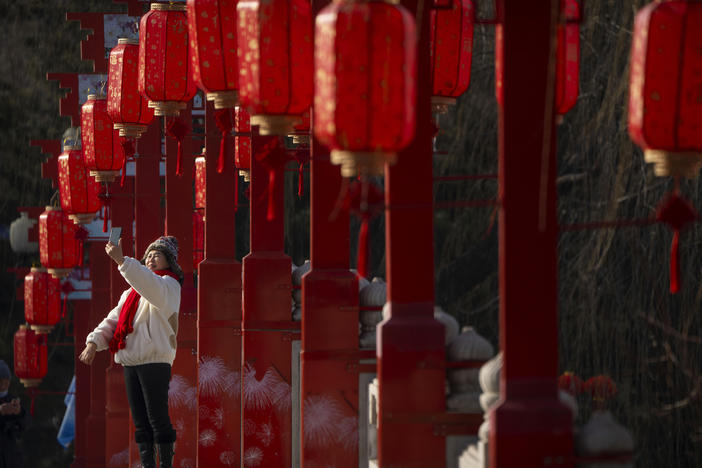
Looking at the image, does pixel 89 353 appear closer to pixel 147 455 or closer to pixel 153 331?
pixel 153 331

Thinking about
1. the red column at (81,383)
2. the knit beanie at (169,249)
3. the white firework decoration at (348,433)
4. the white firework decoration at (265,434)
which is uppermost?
the knit beanie at (169,249)

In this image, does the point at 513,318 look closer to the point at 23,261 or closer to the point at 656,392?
the point at 656,392

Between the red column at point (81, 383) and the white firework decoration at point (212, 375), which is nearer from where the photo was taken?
the white firework decoration at point (212, 375)

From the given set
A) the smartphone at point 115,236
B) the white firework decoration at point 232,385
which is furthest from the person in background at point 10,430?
the smartphone at point 115,236

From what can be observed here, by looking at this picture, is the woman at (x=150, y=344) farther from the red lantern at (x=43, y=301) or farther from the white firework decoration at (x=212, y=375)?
the red lantern at (x=43, y=301)

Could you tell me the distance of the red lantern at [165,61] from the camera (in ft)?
30.2

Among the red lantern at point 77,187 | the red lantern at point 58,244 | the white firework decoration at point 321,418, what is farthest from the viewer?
the red lantern at point 58,244

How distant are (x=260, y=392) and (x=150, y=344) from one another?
1427 millimetres

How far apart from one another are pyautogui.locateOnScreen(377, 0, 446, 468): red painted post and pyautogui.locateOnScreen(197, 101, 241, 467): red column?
3.89m

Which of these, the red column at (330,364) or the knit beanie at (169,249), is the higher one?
the knit beanie at (169,249)

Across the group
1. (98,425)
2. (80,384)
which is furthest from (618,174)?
(80,384)

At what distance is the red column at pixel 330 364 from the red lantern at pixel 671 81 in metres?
2.73

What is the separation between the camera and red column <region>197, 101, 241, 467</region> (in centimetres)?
1041

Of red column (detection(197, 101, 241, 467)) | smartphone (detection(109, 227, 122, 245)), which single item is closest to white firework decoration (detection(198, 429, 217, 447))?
red column (detection(197, 101, 241, 467))
